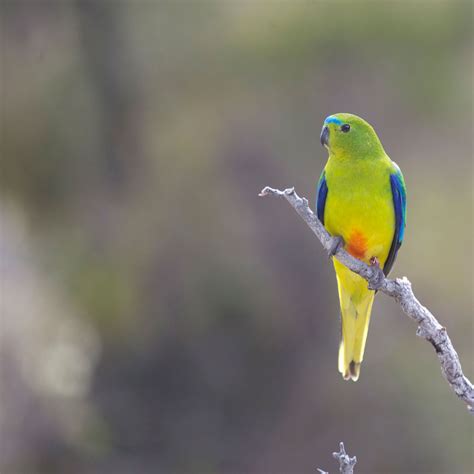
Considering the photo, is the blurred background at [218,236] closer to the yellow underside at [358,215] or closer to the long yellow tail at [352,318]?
the long yellow tail at [352,318]

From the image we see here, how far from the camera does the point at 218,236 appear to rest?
26.4 feet

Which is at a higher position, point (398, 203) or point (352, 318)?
point (398, 203)

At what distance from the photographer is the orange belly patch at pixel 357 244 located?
427 centimetres

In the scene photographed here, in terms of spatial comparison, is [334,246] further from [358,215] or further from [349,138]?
[349,138]

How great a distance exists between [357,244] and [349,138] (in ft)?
1.94

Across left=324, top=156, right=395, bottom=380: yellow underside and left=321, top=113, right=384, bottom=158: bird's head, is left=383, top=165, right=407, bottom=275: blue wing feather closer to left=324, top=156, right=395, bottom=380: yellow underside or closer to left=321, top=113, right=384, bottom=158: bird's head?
left=324, top=156, right=395, bottom=380: yellow underside

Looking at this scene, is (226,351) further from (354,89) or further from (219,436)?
(354,89)

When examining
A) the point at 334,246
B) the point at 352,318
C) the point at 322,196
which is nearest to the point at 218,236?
the point at 352,318

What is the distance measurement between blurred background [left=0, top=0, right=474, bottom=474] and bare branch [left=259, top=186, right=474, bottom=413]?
12.4 feet

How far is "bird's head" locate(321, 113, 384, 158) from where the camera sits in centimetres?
439

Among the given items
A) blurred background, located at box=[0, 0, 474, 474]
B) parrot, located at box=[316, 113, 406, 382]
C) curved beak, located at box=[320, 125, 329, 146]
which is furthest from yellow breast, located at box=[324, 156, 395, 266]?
blurred background, located at box=[0, 0, 474, 474]

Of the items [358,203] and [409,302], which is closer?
[409,302]

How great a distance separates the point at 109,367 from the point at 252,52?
11.7 feet

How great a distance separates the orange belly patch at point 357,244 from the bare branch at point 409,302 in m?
0.19
